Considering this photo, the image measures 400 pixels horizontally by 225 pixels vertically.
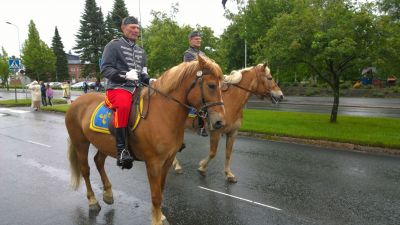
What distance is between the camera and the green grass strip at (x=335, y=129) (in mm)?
10323

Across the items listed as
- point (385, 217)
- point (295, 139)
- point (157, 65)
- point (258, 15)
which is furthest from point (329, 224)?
point (258, 15)

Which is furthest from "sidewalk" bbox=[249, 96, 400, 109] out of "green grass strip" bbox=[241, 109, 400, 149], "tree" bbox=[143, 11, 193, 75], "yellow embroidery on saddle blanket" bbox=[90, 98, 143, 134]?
"yellow embroidery on saddle blanket" bbox=[90, 98, 143, 134]

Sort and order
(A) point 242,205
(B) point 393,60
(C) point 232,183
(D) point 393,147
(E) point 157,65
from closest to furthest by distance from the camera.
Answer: (A) point 242,205, (C) point 232,183, (D) point 393,147, (B) point 393,60, (E) point 157,65

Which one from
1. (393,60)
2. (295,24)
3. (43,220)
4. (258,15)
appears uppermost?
(258,15)

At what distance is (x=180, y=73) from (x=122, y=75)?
0.88 metres

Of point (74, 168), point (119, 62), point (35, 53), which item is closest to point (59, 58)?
point (35, 53)

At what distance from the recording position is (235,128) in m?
7.29

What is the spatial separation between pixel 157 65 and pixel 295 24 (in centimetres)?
1426

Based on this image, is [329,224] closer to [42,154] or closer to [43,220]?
[43,220]

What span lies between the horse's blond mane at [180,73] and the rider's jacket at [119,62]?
20.3 inches

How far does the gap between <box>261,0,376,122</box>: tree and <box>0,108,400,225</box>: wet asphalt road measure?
4334 mm

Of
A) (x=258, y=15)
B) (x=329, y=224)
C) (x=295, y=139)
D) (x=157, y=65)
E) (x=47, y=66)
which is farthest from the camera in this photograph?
(x=47, y=66)

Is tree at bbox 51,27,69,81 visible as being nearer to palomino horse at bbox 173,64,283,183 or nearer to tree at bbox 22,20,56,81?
tree at bbox 22,20,56,81

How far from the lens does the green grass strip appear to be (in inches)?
406
